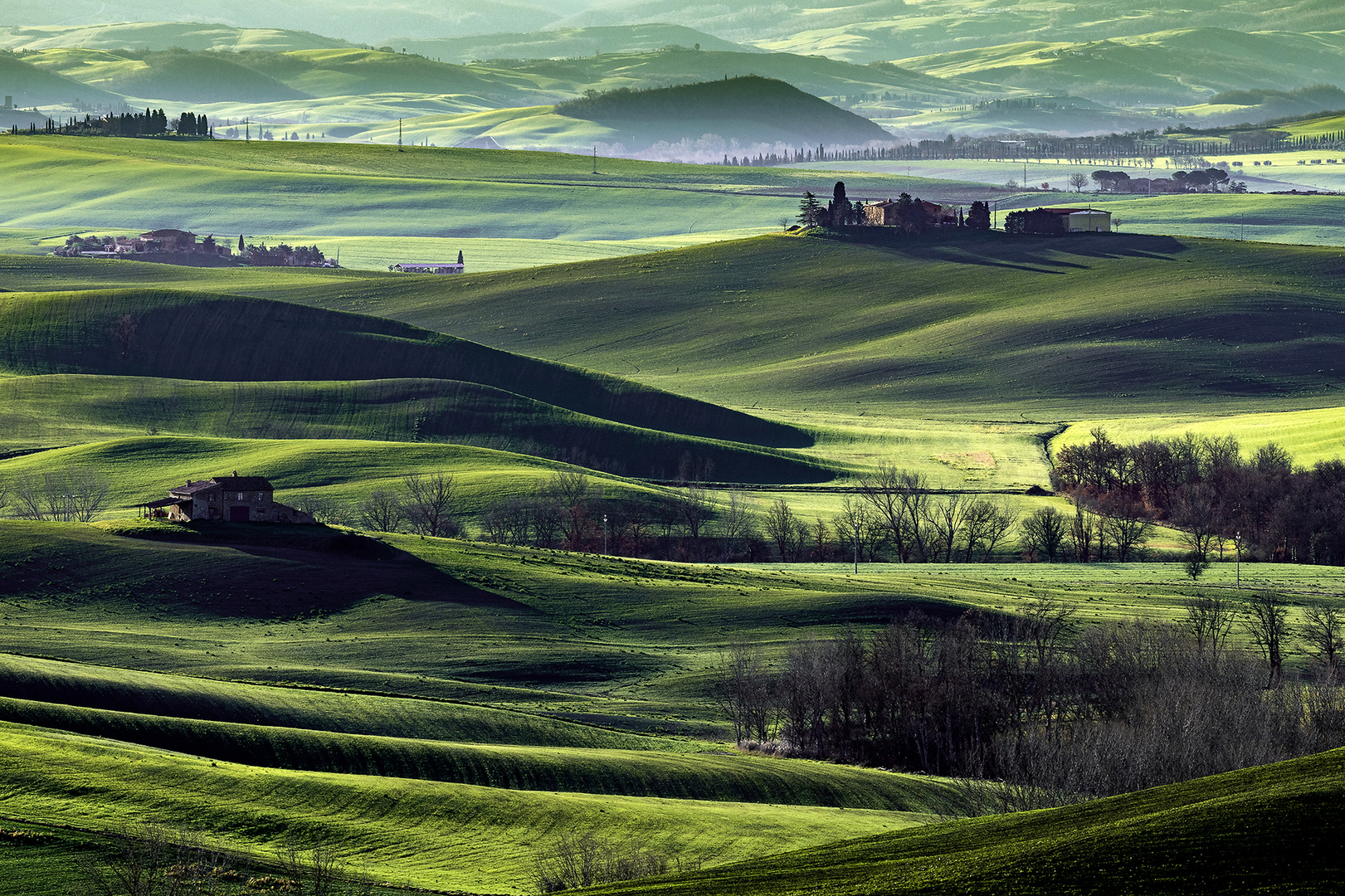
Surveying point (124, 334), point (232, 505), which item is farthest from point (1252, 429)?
point (124, 334)

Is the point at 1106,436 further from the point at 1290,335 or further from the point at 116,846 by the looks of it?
the point at 116,846

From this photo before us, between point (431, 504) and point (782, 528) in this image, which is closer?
point (782, 528)

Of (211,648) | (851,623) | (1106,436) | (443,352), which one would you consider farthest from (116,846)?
(443,352)

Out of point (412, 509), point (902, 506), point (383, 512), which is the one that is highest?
point (412, 509)

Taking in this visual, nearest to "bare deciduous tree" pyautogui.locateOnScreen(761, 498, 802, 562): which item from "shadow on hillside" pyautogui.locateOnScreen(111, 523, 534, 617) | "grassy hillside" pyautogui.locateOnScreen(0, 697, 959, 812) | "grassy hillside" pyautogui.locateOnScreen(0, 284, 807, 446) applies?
"shadow on hillside" pyautogui.locateOnScreen(111, 523, 534, 617)

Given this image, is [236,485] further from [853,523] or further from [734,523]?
[853,523]

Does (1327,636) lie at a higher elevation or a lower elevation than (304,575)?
lower
